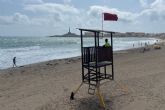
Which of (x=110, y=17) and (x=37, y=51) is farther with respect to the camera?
(x=37, y=51)

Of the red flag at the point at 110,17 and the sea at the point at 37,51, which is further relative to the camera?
the sea at the point at 37,51

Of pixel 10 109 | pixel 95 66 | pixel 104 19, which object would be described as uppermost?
pixel 104 19

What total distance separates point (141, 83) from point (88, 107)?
3.90 meters

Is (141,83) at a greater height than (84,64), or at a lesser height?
lesser

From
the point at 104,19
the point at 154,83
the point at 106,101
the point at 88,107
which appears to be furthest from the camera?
the point at 154,83

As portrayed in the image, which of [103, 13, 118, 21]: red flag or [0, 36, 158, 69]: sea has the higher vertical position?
[103, 13, 118, 21]: red flag

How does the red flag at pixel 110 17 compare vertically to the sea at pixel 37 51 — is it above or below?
above

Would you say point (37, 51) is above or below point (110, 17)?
below

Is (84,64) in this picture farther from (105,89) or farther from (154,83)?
(154,83)

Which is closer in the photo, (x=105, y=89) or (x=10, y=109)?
(x=10, y=109)

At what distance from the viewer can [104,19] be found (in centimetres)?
1013

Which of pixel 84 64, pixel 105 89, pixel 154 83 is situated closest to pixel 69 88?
pixel 105 89

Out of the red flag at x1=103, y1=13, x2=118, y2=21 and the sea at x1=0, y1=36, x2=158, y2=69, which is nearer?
the red flag at x1=103, y1=13, x2=118, y2=21

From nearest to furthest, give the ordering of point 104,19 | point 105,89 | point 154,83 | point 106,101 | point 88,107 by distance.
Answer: point 88,107, point 106,101, point 104,19, point 105,89, point 154,83
